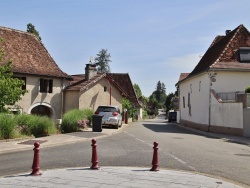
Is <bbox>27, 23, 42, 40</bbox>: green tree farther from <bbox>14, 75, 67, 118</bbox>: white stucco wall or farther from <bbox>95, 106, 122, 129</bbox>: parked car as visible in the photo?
<bbox>95, 106, 122, 129</bbox>: parked car

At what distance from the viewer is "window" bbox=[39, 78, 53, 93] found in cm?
3238

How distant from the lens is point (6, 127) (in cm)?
1650

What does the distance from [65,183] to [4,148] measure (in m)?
6.71

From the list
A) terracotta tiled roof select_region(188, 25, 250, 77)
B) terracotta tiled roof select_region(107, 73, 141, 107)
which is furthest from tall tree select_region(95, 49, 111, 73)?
terracotta tiled roof select_region(188, 25, 250, 77)

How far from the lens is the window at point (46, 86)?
32.4 m

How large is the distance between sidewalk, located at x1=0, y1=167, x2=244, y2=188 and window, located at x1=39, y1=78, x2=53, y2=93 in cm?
2408

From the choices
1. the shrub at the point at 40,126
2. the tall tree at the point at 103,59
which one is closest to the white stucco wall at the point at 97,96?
the shrub at the point at 40,126

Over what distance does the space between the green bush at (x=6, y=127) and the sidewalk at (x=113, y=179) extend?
27.1 ft

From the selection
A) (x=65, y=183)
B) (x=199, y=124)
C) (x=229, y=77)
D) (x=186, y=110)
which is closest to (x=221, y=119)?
(x=229, y=77)

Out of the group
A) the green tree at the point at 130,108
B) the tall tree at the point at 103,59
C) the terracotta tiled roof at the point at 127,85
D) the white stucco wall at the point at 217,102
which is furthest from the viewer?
the tall tree at the point at 103,59

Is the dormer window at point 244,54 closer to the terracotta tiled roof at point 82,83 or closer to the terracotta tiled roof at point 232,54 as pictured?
the terracotta tiled roof at point 232,54

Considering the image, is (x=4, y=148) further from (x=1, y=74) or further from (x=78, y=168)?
(x=1, y=74)

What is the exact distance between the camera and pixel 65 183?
752cm

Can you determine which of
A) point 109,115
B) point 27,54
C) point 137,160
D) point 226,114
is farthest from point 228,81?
point 27,54
